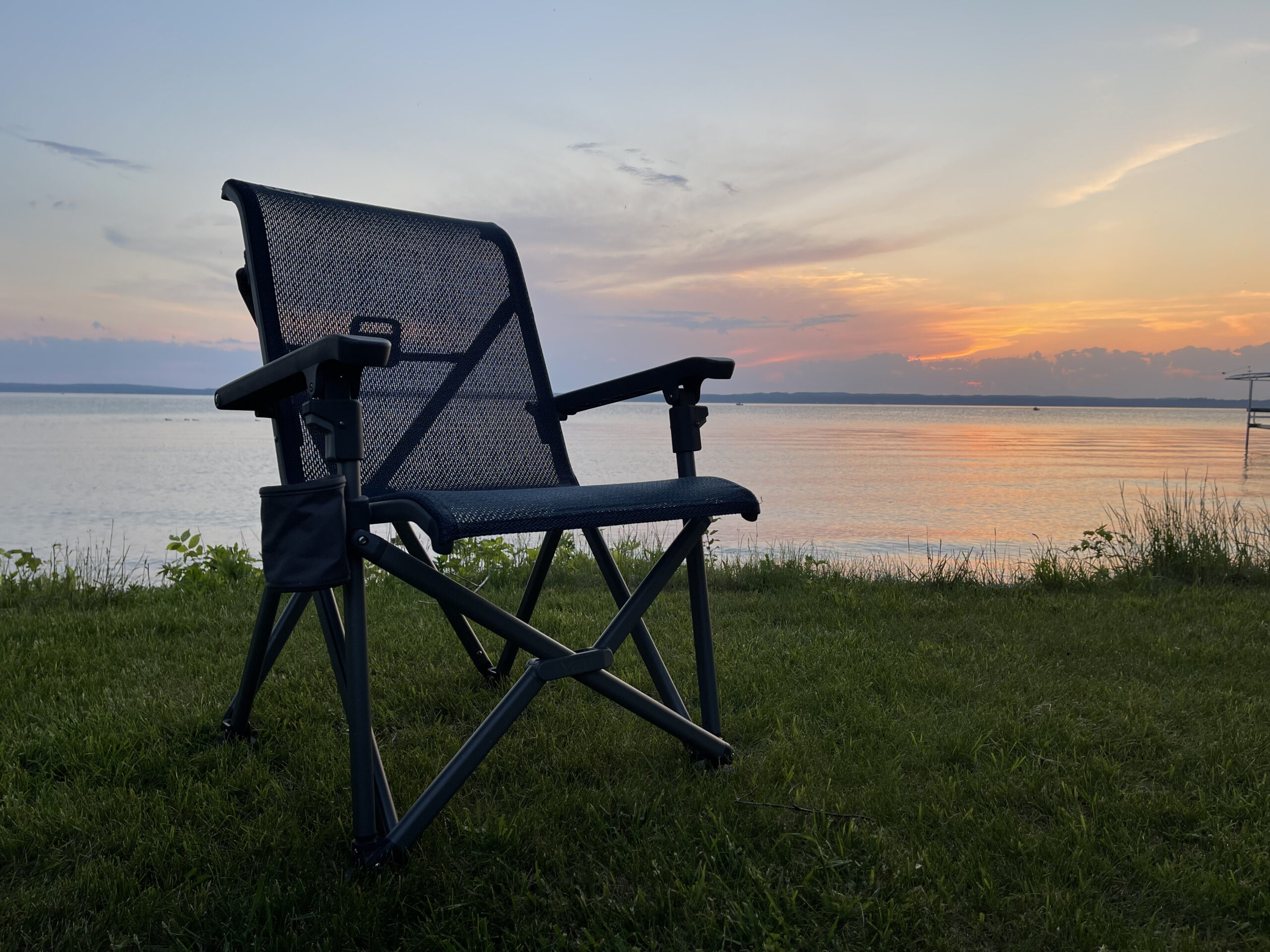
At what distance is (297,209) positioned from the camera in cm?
213

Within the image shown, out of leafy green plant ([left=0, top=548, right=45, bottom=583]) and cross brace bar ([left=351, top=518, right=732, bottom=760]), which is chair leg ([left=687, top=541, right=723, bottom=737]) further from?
leafy green plant ([left=0, top=548, right=45, bottom=583])

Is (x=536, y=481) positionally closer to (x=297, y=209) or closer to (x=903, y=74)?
(x=297, y=209)

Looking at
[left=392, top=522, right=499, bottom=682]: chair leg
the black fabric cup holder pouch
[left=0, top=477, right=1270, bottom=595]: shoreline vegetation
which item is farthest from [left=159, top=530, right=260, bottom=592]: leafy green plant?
the black fabric cup holder pouch

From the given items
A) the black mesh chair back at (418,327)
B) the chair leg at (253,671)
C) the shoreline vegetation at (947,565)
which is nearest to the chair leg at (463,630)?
the black mesh chair back at (418,327)

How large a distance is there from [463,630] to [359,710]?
2.94ft

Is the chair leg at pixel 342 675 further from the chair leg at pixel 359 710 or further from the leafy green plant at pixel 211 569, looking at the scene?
the leafy green plant at pixel 211 569

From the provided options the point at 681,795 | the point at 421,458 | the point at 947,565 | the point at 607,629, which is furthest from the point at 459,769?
the point at 947,565

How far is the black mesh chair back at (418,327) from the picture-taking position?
2.00 m

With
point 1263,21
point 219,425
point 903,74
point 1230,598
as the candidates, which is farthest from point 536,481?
point 219,425

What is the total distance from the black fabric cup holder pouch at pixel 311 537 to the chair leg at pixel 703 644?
79 centimetres

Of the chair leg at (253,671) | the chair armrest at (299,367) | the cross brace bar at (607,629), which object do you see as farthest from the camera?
the chair leg at (253,671)

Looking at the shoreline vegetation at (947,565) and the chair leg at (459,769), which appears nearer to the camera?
the chair leg at (459,769)

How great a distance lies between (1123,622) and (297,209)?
133 inches

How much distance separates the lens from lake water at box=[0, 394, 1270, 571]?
8305 mm
